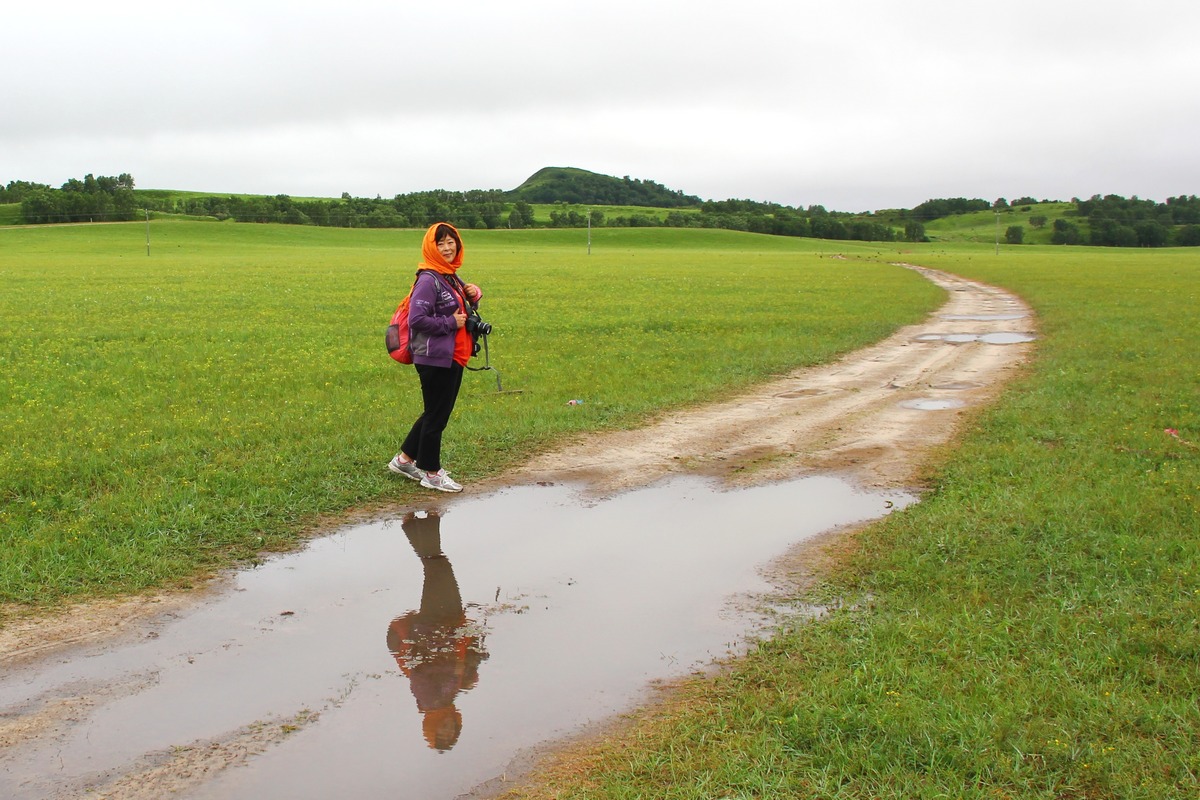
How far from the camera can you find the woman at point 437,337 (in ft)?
25.0

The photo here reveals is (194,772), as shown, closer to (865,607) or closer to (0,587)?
(0,587)

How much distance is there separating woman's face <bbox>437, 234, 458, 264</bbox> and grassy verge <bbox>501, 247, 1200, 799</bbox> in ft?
12.2

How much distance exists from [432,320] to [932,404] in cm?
664

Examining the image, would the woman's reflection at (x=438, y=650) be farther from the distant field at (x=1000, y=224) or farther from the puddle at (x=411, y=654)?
the distant field at (x=1000, y=224)

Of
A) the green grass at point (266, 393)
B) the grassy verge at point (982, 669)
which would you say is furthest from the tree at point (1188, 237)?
the grassy verge at point (982, 669)

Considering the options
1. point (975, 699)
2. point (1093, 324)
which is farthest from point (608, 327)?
point (975, 699)

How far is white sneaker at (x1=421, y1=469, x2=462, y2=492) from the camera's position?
8039mm

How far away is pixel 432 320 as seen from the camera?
758cm

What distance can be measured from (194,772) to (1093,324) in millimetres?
20009

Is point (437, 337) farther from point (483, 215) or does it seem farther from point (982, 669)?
point (483, 215)

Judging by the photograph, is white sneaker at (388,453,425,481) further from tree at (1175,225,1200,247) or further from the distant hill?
the distant hill

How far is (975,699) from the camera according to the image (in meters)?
4.34

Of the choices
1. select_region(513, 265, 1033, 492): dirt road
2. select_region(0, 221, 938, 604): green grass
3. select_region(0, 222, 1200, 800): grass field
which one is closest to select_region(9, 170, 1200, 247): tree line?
select_region(0, 221, 938, 604): green grass

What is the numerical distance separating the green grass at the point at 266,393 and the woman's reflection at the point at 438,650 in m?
1.44
